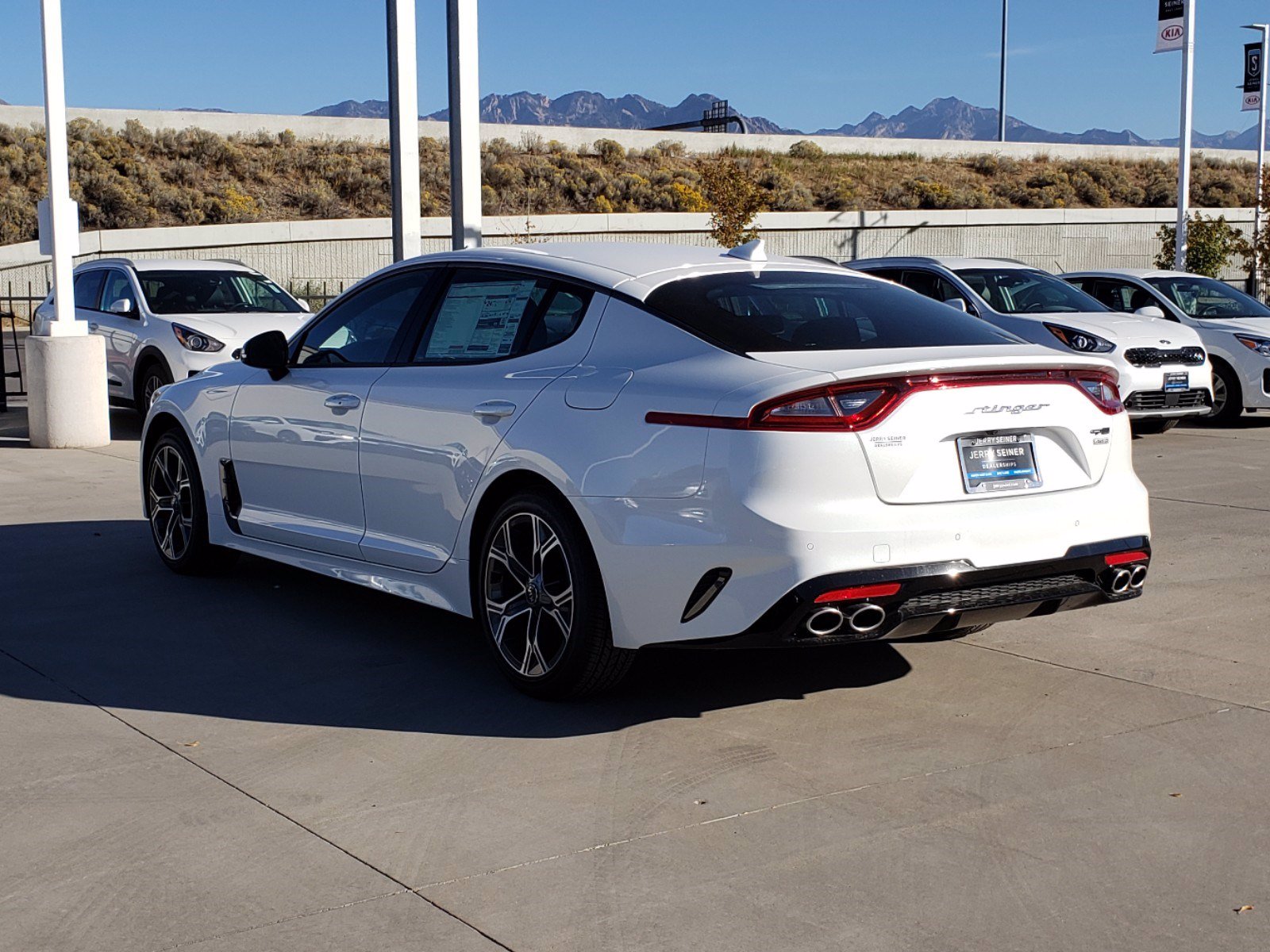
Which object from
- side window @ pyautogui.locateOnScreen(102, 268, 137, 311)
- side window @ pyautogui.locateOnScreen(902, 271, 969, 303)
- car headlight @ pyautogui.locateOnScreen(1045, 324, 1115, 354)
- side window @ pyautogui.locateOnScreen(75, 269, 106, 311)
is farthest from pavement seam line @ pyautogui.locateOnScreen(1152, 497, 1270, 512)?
side window @ pyautogui.locateOnScreen(75, 269, 106, 311)

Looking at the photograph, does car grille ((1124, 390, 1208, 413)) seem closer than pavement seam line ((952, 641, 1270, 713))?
No

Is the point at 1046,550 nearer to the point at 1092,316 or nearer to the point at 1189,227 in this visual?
the point at 1092,316

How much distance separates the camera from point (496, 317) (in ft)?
19.0

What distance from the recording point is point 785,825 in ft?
13.6

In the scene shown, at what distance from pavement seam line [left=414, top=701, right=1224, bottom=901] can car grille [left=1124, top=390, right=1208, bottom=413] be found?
29.1 ft

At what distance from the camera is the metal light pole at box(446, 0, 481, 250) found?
1315 cm

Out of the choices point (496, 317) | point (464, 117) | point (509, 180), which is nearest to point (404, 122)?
point (464, 117)

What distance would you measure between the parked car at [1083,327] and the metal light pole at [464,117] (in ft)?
11.4

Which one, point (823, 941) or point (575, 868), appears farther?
point (575, 868)

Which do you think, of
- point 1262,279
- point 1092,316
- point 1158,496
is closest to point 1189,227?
point 1262,279

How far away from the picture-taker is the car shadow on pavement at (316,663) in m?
5.31

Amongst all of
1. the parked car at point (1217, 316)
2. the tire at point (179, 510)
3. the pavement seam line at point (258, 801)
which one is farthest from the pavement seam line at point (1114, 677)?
the parked car at point (1217, 316)

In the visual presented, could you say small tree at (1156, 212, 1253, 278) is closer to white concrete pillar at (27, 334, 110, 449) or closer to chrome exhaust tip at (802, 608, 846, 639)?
white concrete pillar at (27, 334, 110, 449)

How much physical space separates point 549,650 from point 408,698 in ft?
1.83
